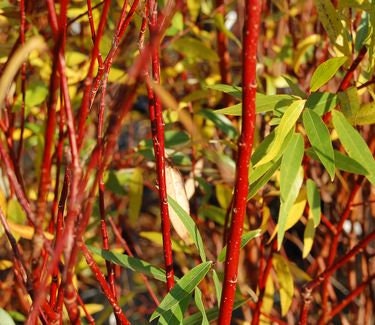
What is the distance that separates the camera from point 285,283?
1.22 metres

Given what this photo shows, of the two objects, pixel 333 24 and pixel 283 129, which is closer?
pixel 283 129

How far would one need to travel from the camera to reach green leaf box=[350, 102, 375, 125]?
93cm

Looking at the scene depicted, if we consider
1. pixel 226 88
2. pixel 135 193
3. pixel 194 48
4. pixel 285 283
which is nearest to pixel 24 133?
pixel 135 193

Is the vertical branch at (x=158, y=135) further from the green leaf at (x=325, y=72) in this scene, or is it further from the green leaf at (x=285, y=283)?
the green leaf at (x=285, y=283)

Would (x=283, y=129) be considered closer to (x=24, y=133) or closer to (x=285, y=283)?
(x=285, y=283)

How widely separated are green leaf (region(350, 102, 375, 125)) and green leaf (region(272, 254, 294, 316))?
0.35 metres

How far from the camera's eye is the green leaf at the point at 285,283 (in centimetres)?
121

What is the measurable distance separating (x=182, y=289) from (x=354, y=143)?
0.81ft

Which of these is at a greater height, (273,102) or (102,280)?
(273,102)

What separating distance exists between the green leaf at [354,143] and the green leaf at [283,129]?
0.19 feet

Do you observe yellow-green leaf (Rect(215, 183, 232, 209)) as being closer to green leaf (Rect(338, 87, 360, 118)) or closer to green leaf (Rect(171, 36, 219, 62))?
green leaf (Rect(171, 36, 219, 62))

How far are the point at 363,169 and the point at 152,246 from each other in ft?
5.27

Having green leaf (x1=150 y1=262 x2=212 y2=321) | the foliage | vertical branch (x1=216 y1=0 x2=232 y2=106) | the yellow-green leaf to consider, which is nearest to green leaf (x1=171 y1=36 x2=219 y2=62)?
the foliage

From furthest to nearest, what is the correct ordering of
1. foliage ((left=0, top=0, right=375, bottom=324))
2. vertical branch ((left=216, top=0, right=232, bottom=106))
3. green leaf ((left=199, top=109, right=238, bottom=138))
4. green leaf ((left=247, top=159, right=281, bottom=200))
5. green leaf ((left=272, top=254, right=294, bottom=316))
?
1. vertical branch ((left=216, top=0, right=232, bottom=106))
2. green leaf ((left=199, top=109, right=238, bottom=138))
3. green leaf ((left=272, top=254, right=294, bottom=316))
4. green leaf ((left=247, top=159, right=281, bottom=200))
5. foliage ((left=0, top=0, right=375, bottom=324))
